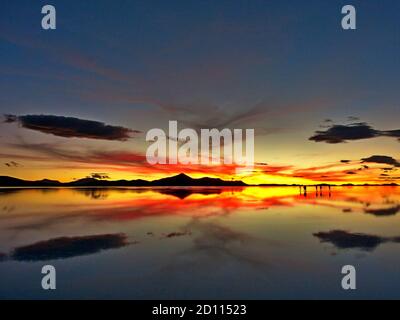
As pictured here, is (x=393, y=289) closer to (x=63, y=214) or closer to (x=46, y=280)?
(x=46, y=280)

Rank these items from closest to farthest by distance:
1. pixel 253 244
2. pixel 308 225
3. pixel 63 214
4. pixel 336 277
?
pixel 336 277 < pixel 253 244 < pixel 308 225 < pixel 63 214

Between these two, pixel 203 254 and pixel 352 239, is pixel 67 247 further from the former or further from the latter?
pixel 352 239

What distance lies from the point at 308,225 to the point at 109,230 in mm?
10724

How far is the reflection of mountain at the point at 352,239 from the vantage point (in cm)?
1614

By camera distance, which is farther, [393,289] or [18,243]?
[18,243]

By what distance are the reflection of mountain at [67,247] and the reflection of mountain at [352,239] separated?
9.17m

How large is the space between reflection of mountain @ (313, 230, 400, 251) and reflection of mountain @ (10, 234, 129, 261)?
917 centimetres

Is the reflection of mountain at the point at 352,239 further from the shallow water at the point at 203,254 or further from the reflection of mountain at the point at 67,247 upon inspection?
the reflection of mountain at the point at 67,247

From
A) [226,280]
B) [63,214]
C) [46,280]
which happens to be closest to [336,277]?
[226,280]

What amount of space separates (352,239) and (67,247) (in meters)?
12.6

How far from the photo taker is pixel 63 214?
27.3m

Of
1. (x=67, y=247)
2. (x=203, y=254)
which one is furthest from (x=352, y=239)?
(x=67, y=247)

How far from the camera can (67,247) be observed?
52.9 ft

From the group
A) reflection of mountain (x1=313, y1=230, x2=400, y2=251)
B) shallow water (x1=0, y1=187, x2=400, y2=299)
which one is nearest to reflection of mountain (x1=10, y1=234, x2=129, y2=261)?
shallow water (x1=0, y1=187, x2=400, y2=299)
